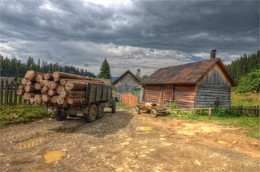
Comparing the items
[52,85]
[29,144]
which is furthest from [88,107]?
[29,144]

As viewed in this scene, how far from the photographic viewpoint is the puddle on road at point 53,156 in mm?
4398

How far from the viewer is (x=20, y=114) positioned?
8.80 meters

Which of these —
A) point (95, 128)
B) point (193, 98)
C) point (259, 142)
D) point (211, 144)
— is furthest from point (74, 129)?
point (193, 98)

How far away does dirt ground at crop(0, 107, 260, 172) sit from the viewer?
13.6 feet

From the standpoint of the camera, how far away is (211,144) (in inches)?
241

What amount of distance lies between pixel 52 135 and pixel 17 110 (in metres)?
4.17

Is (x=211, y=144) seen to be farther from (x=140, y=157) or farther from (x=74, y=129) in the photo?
(x=74, y=129)

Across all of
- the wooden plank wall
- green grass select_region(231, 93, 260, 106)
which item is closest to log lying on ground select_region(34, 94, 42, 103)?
the wooden plank wall

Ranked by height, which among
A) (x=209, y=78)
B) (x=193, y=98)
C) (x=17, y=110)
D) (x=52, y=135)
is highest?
(x=209, y=78)

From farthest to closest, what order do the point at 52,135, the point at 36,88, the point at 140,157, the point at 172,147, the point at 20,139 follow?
the point at 36,88, the point at 52,135, the point at 20,139, the point at 172,147, the point at 140,157

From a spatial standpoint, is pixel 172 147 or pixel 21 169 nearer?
pixel 21 169

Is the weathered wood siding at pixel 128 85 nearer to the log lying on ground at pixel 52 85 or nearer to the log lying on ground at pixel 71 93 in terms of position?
the log lying on ground at pixel 71 93

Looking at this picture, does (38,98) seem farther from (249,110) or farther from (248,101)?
(248,101)

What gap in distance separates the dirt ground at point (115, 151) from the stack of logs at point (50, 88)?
154 centimetres
